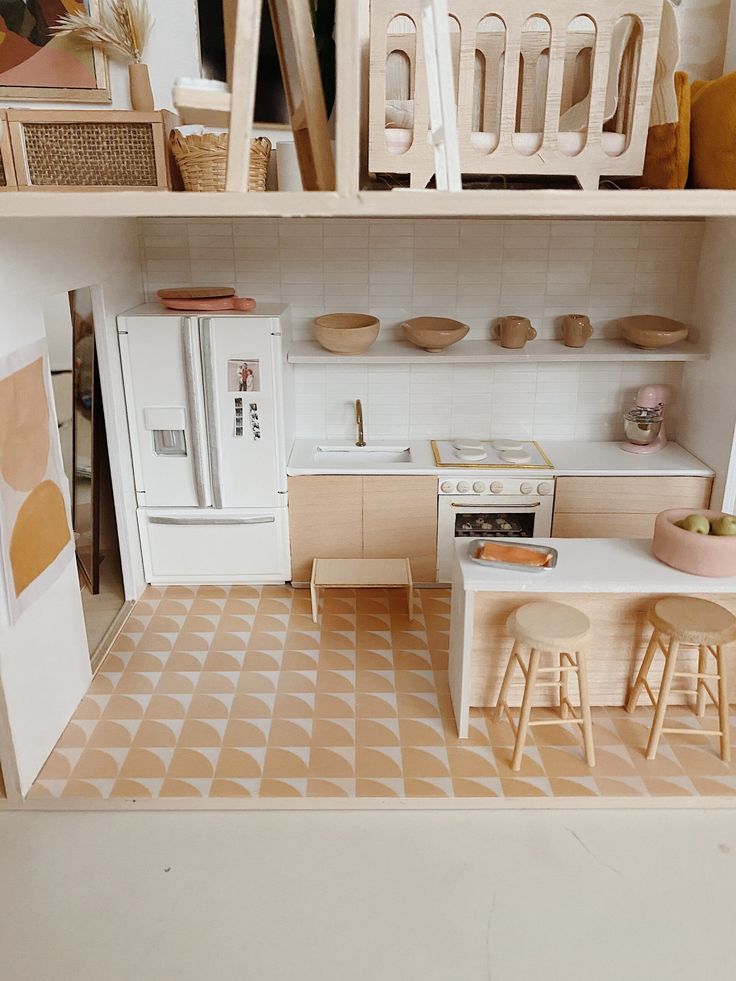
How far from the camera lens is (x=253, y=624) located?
→ 4223mm

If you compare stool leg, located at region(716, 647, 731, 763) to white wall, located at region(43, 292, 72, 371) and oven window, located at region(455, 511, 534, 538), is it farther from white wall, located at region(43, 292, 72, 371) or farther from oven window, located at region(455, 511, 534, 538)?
white wall, located at region(43, 292, 72, 371)

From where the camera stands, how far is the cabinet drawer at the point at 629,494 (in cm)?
433

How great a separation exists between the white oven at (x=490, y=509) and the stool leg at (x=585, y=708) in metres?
1.48

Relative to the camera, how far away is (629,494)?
4.37 meters

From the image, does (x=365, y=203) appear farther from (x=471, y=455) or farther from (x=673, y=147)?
(x=471, y=455)

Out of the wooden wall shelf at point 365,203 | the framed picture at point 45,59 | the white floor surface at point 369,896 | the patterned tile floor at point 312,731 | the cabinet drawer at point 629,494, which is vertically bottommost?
the white floor surface at point 369,896

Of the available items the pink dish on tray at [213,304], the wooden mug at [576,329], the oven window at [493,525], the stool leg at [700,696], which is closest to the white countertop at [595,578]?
the stool leg at [700,696]

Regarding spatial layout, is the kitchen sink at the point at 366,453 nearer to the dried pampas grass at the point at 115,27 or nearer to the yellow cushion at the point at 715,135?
the yellow cushion at the point at 715,135

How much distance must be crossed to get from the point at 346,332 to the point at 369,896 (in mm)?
2819

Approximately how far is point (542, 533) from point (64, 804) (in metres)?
2.86

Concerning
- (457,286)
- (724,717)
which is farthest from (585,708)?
(457,286)

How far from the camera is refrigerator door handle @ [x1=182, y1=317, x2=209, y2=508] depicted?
13.4 ft

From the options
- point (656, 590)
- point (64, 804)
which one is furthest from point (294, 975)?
point (656, 590)

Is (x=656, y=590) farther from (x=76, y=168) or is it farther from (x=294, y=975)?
(x=76, y=168)
